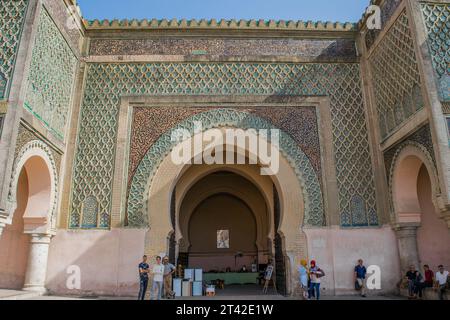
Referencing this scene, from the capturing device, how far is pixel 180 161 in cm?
632

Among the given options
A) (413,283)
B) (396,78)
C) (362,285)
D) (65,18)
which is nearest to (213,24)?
(65,18)

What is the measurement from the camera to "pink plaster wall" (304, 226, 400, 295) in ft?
19.3

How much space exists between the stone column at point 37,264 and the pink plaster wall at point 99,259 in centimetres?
11

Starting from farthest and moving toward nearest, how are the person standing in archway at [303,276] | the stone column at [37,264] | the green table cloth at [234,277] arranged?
the green table cloth at [234,277]
the stone column at [37,264]
the person standing in archway at [303,276]

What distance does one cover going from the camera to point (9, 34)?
5.02m

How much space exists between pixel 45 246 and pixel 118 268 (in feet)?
3.80

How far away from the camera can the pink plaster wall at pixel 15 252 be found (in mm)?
5918

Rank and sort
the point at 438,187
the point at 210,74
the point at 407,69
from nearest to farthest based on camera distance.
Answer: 1. the point at 438,187
2. the point at 407,69
3. the point at 210,74

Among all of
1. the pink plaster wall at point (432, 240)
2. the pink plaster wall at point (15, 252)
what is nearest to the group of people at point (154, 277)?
the pink plaster wall at point (15, 252)

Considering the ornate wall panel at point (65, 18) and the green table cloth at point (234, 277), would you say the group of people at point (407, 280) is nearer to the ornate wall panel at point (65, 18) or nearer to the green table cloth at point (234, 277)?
the green table cloth at point (234, 277)

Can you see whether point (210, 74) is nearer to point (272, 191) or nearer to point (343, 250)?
point (272, 191)

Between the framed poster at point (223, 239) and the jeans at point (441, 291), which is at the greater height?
the framed poster at point (223, 239)

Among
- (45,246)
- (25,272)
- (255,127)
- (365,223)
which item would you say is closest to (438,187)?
(365,223)

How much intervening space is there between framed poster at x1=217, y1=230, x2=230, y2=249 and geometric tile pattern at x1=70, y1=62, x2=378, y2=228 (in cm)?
510
